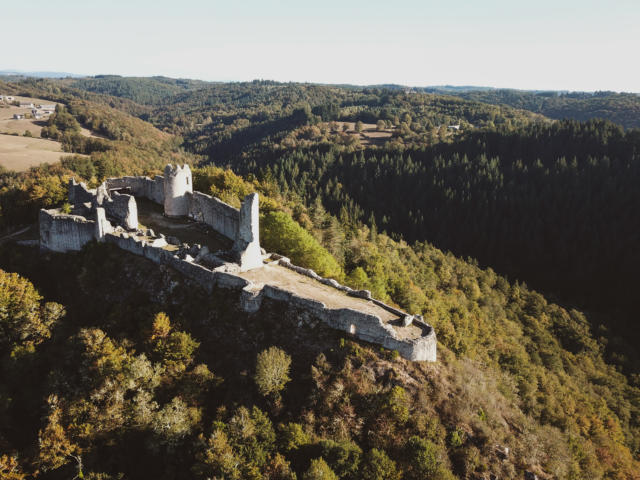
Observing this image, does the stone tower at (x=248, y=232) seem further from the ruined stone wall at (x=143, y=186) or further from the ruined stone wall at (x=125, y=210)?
the ruined stone wall at (x=143, y=186)

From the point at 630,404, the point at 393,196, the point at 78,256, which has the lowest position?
the point at 630,404

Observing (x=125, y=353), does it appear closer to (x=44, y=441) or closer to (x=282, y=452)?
(x=44, y=441)

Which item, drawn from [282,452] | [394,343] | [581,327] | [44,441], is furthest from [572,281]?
[44,441]

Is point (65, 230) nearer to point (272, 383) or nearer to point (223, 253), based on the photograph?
point (223, 253)

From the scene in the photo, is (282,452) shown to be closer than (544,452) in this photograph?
Yes

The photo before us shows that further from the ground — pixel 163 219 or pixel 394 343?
pixel 163 219

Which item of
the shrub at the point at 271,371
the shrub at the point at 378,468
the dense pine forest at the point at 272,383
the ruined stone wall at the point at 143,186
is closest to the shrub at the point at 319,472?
the dense pine forest at the point at 272,383
